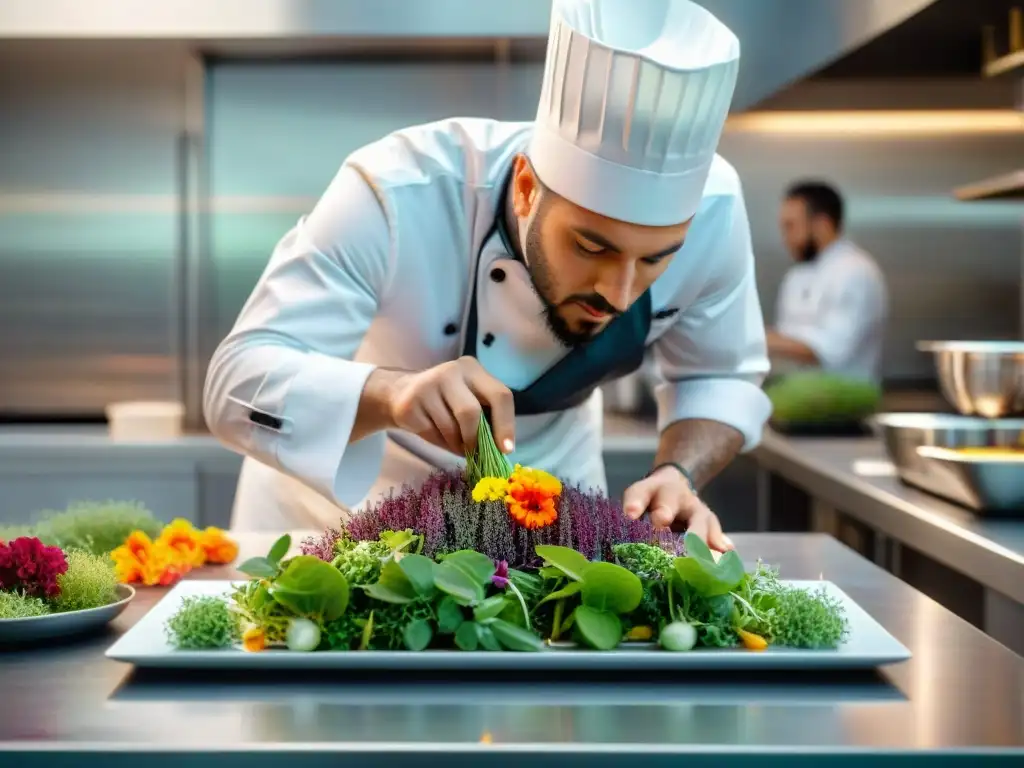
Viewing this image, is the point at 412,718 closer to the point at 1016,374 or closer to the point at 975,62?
the point at 1016,374

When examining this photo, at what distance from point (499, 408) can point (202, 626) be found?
16.3 inches

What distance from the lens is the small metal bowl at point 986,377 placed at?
2.51 meters

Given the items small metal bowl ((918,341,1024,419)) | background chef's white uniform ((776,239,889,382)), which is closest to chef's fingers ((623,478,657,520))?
small metal bowl ((918,341,1024,419))

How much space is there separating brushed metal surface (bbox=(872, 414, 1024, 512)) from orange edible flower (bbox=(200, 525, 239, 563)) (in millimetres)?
1257

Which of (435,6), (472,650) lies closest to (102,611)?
(472,650)

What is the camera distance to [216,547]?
5.33ft

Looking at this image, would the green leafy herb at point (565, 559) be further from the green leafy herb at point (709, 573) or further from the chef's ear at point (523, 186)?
the chef's ear at point (523, 186)

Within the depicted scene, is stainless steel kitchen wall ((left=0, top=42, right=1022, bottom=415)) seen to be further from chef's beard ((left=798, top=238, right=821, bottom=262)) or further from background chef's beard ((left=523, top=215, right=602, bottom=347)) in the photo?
background chef's beard ((left=523, top=215, right=602, bottom=347))

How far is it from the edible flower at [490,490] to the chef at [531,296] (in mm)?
105

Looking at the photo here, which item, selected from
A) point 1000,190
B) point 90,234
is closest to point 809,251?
point 1000,190

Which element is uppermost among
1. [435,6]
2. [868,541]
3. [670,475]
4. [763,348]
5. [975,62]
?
[435,6]

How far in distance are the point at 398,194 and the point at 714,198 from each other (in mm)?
485

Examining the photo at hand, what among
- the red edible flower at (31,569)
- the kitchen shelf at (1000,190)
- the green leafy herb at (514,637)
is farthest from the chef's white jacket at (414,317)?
the kitchen shelf at (1000,190)

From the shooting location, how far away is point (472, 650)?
108 centimetres
